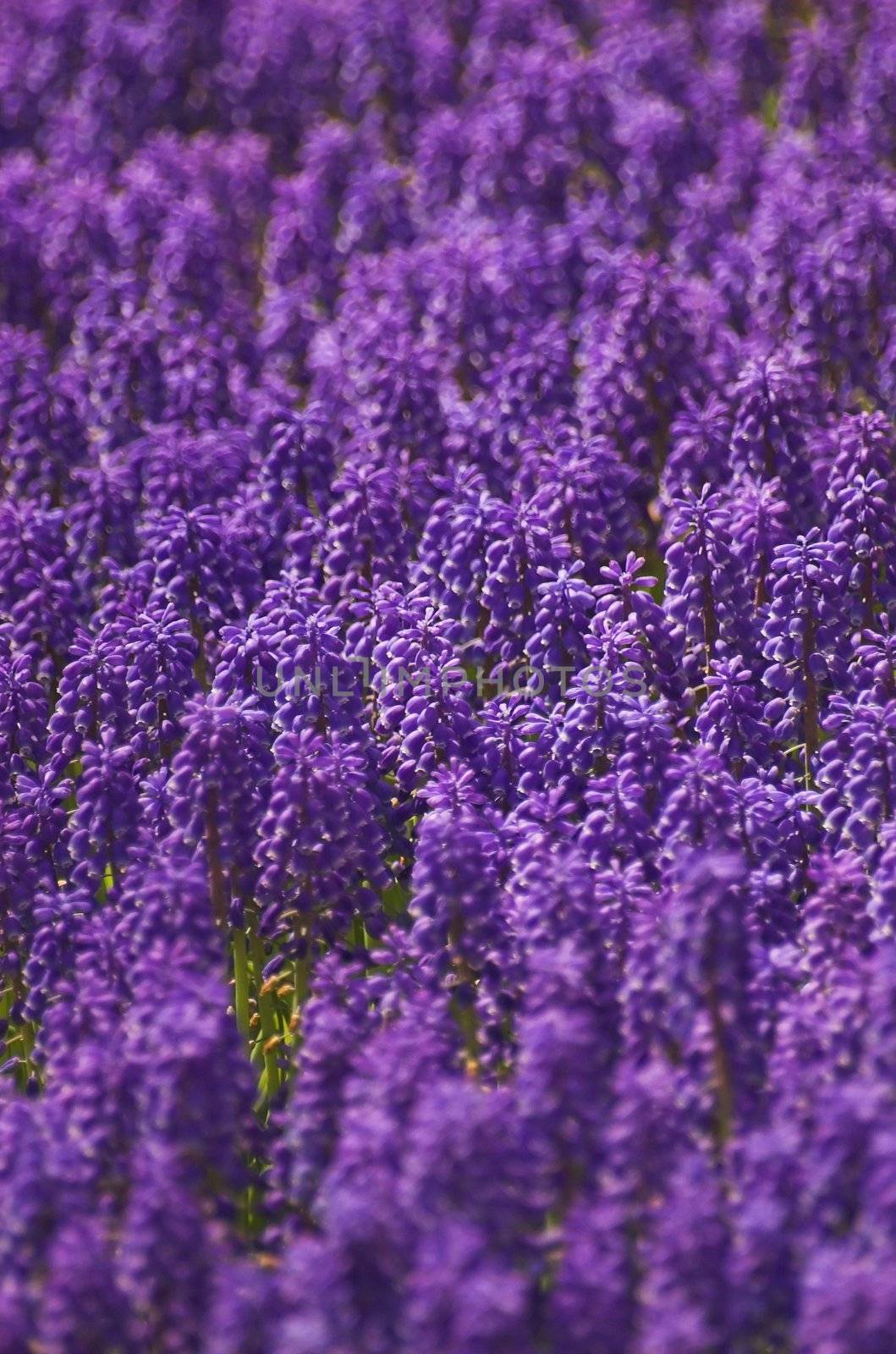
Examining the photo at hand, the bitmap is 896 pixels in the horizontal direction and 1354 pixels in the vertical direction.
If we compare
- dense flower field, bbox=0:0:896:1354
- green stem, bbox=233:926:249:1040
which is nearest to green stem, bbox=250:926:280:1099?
dense flower field, bbox=0:0:896:1354

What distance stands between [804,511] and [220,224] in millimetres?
7992

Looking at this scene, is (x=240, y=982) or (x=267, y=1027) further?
(x=267, y=1027)

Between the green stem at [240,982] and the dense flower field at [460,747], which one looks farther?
the green stem at [240,982]

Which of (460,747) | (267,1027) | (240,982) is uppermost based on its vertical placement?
(460,747)

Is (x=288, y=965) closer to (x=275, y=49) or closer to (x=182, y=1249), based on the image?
(x=182, y=1249)

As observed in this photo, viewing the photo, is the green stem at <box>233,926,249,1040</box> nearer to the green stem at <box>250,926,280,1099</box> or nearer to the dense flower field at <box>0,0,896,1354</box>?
the dense flower field at <box>0,0,896,1354</box>

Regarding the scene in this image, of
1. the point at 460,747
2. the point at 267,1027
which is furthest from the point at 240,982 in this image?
the point at 460,747

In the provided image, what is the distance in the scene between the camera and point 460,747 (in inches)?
400

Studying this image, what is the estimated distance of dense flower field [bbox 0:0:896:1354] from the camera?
7.04 meters

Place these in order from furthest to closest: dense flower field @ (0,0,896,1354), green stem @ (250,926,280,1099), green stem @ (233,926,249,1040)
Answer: green stem @ (233,926,249,1040) < green stem @ (250,926,280,1099) < dense flower field @ (0,0,896,1354)

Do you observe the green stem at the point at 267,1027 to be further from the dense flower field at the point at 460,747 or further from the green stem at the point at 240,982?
the green stem at the point at 240,982

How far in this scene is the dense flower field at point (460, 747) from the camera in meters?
7.04

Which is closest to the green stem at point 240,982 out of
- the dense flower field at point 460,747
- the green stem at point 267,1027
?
the dense flower field at point 460,747

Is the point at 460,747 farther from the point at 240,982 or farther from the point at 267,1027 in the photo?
the point at 267,1027
